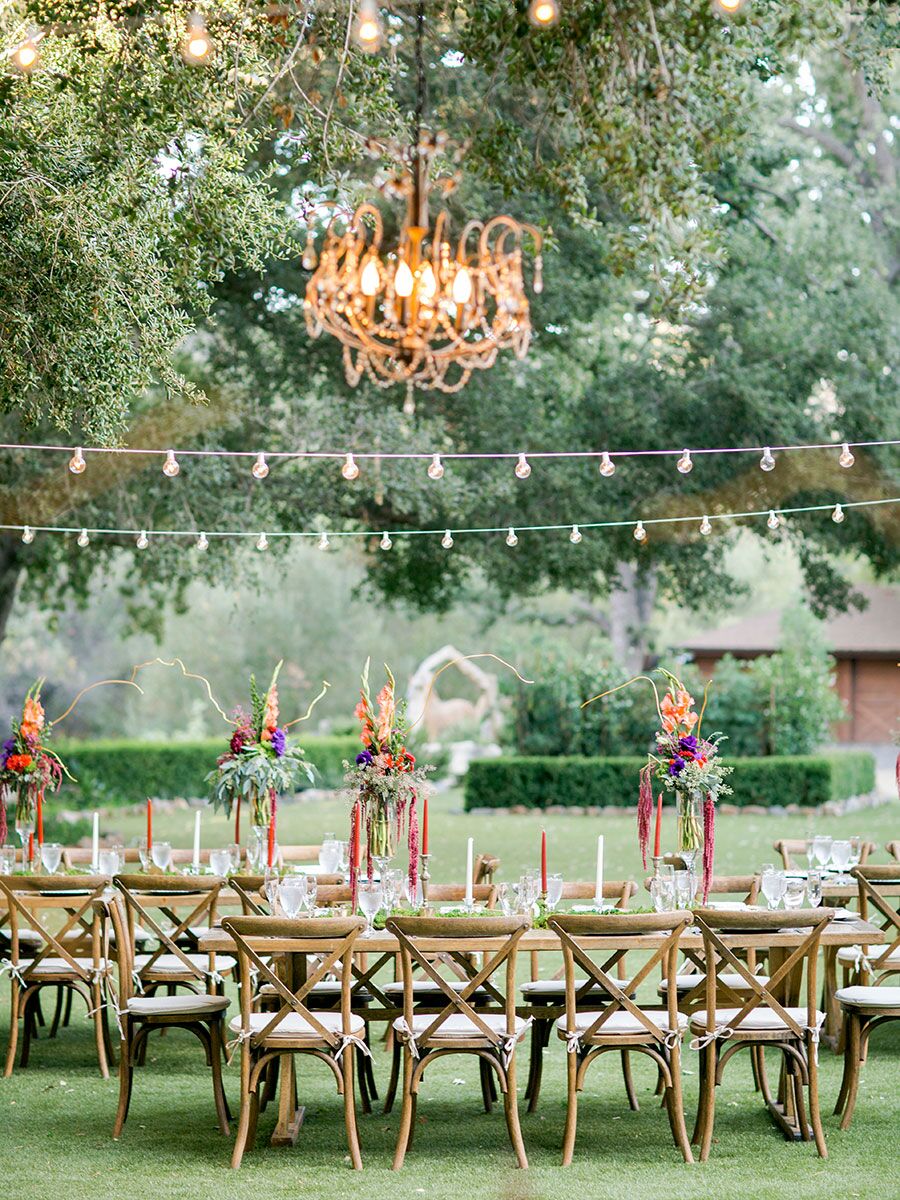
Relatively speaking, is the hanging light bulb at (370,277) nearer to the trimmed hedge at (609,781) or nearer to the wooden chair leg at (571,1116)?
the wooden chair leg at (571,1116)

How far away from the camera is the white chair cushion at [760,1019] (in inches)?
221

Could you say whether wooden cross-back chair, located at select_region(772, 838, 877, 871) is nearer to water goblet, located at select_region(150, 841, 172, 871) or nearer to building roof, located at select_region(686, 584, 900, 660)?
water goblet, located at select_region(150, 841, 172, 871)

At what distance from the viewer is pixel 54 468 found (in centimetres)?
1285

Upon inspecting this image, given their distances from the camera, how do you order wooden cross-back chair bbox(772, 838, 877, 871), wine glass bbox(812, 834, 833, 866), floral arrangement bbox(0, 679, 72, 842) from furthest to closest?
floral arrangement bbox(0, 679, 72, 842) < wooden cross-back chair bbox(772, 838, 877, 871) < wine glass bbox(812, 834, 833, 866)

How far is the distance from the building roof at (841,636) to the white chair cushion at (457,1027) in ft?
83.7

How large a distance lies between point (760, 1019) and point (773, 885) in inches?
27.4

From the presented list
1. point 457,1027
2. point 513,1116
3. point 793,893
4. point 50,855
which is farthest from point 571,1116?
point 50,855

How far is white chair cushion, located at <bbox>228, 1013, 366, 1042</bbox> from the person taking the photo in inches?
217

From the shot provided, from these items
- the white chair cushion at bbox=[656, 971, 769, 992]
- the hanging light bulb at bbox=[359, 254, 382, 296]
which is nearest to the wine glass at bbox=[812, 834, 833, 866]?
the white chair cushion at bbox=[656, 971, 769, 992]

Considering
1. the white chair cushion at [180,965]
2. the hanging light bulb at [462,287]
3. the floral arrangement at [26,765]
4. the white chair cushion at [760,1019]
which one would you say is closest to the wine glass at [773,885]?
the white chair cushion at [760,1019]

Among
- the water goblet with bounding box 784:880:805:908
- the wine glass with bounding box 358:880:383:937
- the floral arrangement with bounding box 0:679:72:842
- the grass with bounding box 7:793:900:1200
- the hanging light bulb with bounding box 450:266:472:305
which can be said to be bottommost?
the grass with bounding box 7:793:900:1200

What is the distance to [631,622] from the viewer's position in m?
29.1

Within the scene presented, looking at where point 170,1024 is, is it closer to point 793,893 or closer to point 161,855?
point 161,855

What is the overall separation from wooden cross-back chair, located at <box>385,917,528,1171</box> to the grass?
0.85 feet
